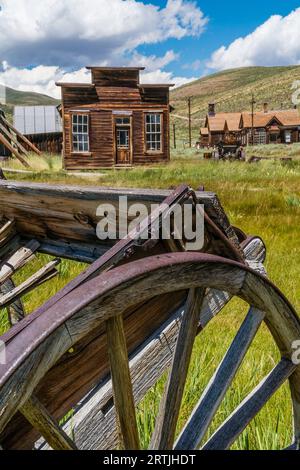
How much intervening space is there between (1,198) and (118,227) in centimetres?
75

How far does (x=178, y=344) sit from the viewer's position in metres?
1.42

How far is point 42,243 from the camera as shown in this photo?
2326 mm

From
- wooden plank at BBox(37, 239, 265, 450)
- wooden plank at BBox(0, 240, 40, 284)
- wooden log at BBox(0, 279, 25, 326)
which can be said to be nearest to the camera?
wooden plank at BBox(37, 239, 265, 450)

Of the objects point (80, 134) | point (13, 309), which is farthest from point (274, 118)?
point (13, 309)

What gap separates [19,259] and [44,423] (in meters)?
1.28

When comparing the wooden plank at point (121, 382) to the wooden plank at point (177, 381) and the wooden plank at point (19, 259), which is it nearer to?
the wooden plank at point (177, 381)

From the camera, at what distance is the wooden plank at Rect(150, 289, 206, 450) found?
139 cm

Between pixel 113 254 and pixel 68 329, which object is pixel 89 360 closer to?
pixel 113 254

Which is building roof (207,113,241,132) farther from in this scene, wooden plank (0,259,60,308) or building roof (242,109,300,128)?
wooden plank (0,259,60,308)

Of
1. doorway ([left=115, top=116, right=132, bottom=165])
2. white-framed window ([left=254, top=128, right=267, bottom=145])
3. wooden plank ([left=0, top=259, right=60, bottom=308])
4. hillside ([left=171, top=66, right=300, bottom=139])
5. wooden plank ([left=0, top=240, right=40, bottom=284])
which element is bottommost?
wooden plank ([left=0, top=259, right=60, bottom=308])

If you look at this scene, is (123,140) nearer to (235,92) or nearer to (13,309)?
(13,309)

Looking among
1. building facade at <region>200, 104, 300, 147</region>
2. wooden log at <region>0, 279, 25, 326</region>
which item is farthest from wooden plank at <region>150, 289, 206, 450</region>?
building facade at <region>200, 104, 300, 147</region>
